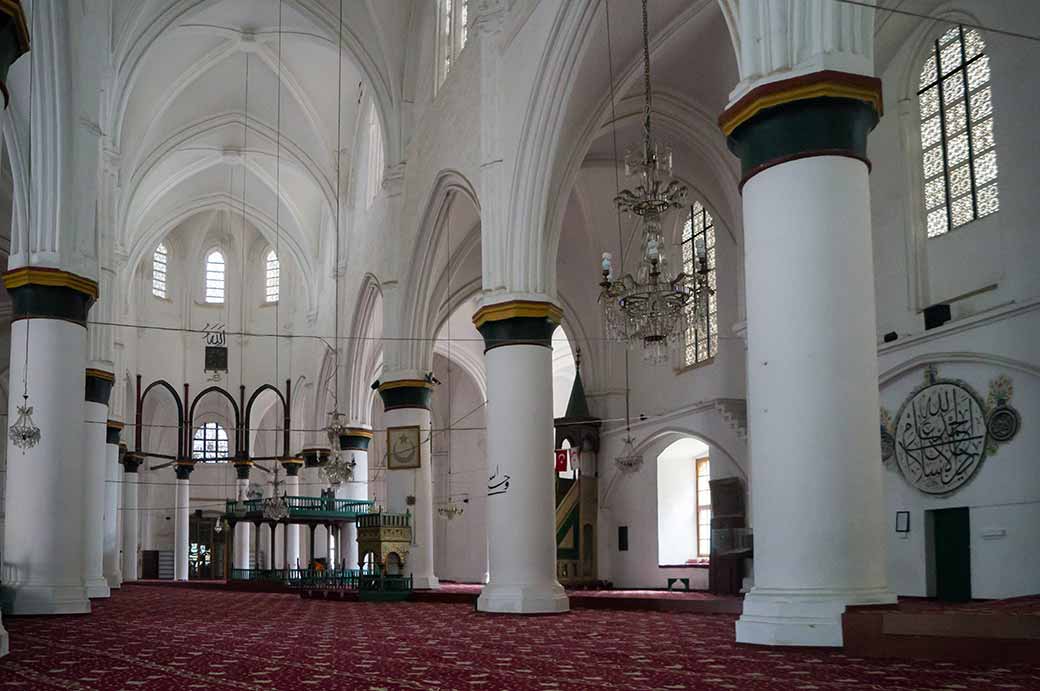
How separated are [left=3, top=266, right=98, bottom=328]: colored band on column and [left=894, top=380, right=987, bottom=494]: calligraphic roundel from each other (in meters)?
8.94

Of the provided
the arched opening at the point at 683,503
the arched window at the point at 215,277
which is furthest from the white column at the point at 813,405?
the arched window at the point at 215,277

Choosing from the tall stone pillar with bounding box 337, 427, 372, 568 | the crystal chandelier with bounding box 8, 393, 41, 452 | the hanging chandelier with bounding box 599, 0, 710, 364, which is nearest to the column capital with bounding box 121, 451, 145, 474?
the tall stone pillar with bounding box 337, 427, 372, 568

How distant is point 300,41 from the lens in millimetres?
21594

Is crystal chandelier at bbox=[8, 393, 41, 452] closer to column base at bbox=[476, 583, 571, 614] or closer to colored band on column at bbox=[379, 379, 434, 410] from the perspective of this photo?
column base at bbox=[476, 583, 571, 614]

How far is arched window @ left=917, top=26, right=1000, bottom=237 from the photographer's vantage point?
1146 cm

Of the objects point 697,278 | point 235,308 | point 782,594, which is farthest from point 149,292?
point 782,594

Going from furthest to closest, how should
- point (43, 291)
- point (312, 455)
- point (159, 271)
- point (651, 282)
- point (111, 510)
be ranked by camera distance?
point (159, 271) → point (312, 455) → point (111, 510) → point (43, 291) → point (651, 282)

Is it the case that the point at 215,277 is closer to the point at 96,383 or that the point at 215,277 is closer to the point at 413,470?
the point at 96,383

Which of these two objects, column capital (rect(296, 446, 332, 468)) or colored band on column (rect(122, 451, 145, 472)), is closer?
colored band on column (rect(122, 451, 145, 472))

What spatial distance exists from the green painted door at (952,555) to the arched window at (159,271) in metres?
24.4

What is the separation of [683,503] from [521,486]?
7.97 m

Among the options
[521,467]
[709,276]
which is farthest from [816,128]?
[709,276]

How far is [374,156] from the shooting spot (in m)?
22.1

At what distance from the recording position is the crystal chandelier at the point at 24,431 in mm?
10633
